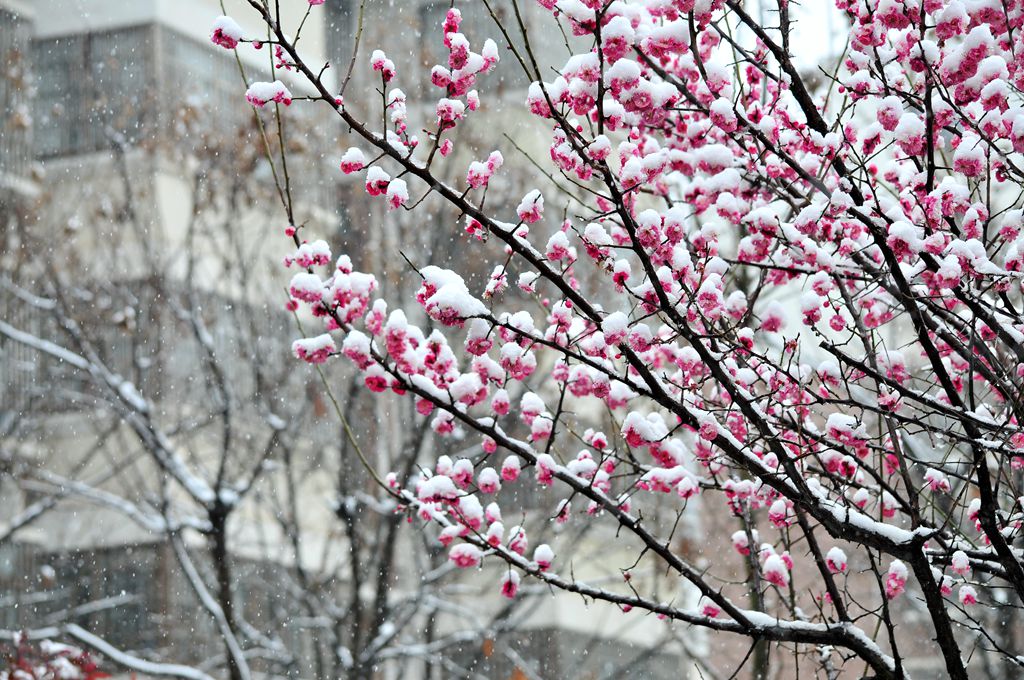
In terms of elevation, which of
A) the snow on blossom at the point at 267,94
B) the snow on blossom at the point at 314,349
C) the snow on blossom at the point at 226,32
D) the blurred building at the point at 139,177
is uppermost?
the blurred building at the point at 139,177

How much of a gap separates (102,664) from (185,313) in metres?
4.03

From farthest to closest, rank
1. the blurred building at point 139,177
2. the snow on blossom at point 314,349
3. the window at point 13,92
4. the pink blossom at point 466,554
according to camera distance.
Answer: the window at point 13,92, the blurred building at point 139,177, the pink blossom at point 466,554, the snow on blossom at point 314,349

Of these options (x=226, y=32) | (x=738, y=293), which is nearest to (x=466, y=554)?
(x=738, y=293)

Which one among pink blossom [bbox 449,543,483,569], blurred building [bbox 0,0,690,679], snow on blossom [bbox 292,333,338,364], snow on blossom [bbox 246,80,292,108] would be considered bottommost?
pink blossom [bbox 449,543,483,569]

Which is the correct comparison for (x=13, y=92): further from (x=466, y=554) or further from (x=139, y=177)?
(x=466, y=554)

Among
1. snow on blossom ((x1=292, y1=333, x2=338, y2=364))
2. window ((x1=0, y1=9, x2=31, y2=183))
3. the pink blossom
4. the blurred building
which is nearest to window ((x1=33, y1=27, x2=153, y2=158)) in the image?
the blurred building

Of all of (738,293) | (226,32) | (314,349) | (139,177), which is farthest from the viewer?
(139,177)

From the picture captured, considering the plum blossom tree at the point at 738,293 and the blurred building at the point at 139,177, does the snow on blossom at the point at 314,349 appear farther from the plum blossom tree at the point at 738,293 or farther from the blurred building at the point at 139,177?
the blurred building at the point at 139,177

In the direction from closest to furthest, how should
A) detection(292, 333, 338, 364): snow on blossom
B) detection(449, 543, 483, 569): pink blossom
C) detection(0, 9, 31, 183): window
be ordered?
detection(292, 333, 338, 364): snow on blossom
detection(449, 543, 483, 569): pink blossom
detection(0, 9, 31, 183): window

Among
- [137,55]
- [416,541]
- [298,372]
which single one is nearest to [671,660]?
[416,541]

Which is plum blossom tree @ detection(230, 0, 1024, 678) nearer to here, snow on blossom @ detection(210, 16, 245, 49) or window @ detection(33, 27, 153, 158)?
snow on blossom @ detection(210, 16, 245, 49)

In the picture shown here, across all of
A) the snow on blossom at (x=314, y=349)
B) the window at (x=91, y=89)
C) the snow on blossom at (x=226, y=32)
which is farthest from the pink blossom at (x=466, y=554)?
the window at (x=91, y=89)

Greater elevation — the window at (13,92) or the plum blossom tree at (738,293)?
the window at (13,92)

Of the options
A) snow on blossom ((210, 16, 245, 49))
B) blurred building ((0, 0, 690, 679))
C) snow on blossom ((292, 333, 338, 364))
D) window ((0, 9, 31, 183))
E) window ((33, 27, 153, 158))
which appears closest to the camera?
snow on blossom ((210, 16, 245, 49))
